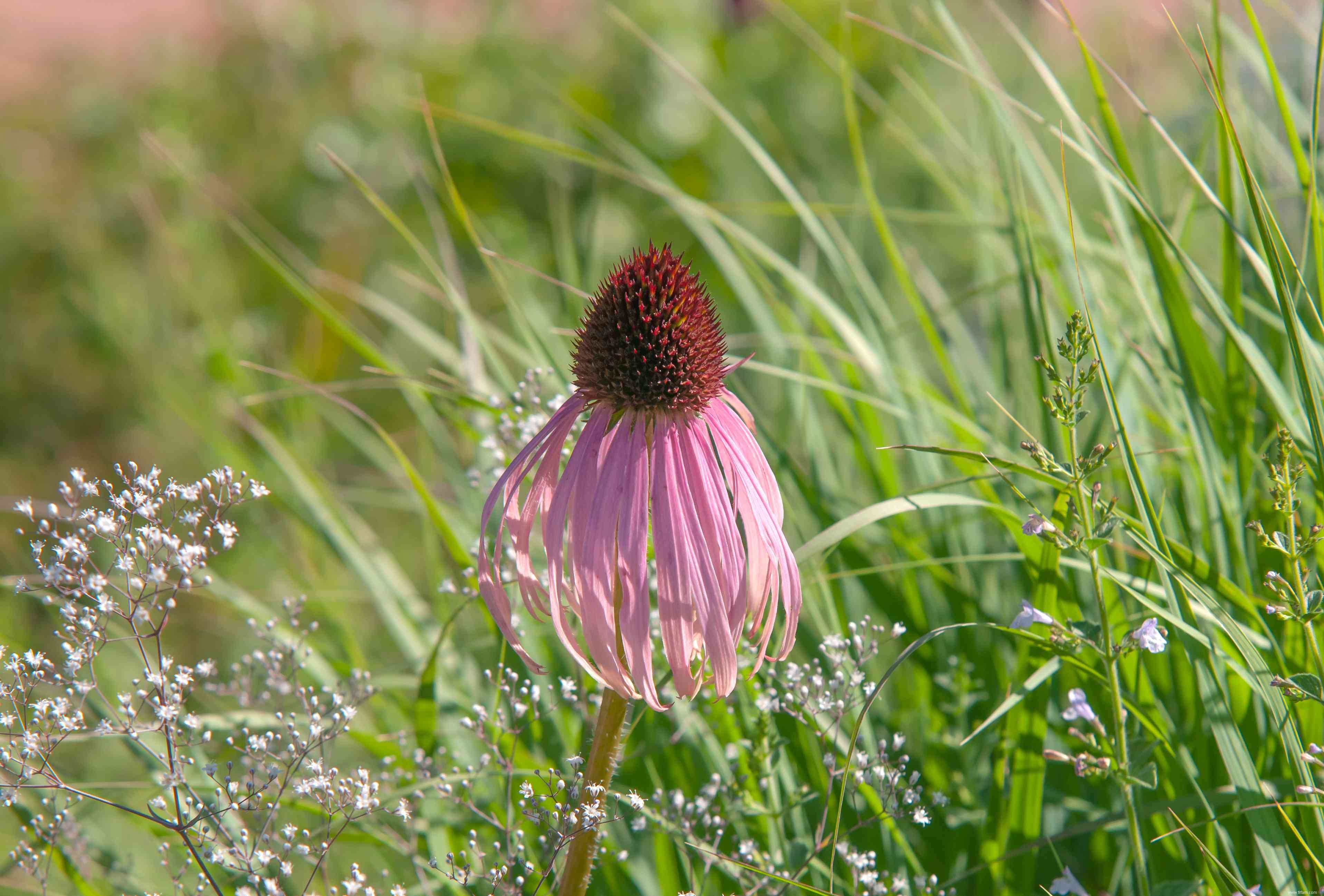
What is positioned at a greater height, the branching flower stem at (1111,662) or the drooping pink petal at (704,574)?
the drooping pink petal at (704,574)

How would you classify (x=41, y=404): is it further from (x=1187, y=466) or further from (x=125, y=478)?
(x=1187, y=466)

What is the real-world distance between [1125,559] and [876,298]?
27.0 inches

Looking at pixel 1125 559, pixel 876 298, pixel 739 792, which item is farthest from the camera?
pixel 876 298

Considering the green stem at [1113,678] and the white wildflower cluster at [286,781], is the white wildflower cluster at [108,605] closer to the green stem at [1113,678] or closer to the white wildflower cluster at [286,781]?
the white wildflower cluster at [286,781]

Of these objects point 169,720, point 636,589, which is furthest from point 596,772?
point 169,720

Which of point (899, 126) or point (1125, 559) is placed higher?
point (899, 126)

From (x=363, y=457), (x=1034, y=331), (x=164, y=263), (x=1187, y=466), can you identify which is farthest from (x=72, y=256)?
(x=1187, y=466)

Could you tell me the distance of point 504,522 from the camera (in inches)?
37.5

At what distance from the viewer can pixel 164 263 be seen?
10.8ft

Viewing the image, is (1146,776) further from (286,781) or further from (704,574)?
(286,781)

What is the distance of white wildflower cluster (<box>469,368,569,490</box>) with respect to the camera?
136 cm

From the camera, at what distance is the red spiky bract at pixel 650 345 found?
94 centimetres

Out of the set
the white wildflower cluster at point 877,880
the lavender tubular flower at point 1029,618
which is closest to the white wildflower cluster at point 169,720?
the white wildflower cluster at point 877,880

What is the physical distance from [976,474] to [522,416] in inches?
27.1
